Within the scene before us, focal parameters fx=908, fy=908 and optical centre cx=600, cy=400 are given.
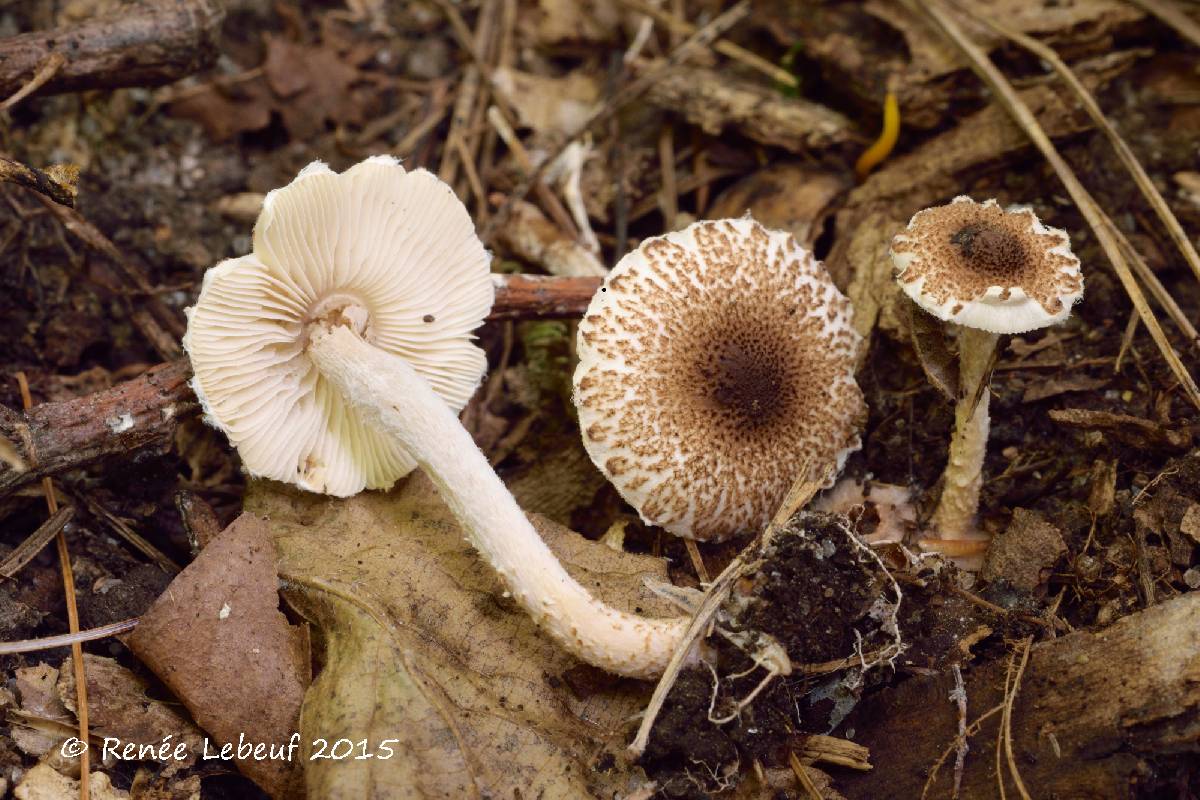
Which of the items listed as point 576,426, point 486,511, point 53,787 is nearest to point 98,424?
point 53,787

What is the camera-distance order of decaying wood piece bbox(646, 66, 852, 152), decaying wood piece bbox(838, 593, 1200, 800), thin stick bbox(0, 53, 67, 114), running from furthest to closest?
decaying wood piece bbox(646, 66, 852, 152) < thin stick bbox(0, 53, 67, 114) < decaying wood piece bbox(838, 593, 1200, 800)

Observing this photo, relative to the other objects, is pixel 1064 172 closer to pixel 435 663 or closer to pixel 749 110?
pixel 749 110

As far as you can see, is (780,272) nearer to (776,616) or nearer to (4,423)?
(776,616)

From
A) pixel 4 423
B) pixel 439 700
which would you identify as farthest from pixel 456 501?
pixel 4 423

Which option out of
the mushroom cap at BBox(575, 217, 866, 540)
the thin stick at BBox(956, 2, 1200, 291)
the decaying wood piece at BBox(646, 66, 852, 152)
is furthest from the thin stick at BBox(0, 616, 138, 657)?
the thin stick at BBox(956, 2, 1200, 291)

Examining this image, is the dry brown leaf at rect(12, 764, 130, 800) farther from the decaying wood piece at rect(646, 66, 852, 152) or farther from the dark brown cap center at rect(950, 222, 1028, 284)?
the decaying wood piece at rect(646, 66, 852, 152)
